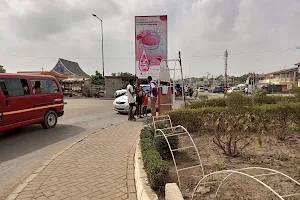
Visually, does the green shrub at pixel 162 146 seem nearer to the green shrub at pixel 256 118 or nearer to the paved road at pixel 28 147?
the green shrub at pixel 256 118

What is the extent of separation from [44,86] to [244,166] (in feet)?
23.3

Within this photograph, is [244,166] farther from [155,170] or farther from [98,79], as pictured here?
[98,79]

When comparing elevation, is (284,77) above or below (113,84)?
above

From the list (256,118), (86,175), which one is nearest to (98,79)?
(256,118)

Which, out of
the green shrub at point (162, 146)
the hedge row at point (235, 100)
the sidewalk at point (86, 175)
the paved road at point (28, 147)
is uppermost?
the hedge row at point (235, 100)

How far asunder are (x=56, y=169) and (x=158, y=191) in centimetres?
235

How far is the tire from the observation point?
29.1 ft

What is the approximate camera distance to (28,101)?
26.1 ft

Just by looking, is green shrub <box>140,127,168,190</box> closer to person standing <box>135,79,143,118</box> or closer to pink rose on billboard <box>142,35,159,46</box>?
person standing <box>135,79,143,118</box>

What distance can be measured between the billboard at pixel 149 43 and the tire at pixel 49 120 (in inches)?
302

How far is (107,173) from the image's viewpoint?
15.0 ft

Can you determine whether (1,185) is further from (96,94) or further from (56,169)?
(96,94)

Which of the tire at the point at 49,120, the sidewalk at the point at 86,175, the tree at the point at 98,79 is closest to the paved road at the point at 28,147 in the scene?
the tire at the point at 49,120

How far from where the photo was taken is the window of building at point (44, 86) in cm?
837
